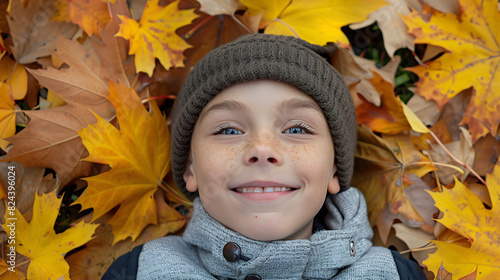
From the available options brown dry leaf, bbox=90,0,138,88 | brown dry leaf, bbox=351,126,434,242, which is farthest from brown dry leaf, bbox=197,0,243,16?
brown dry leaf, bbox=351,126,434,242

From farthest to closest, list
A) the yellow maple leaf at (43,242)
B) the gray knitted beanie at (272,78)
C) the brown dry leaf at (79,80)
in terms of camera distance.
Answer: the brown dry leaf at (79,80) → the yellow maple leaf at (43,242) → the gray knitted beanie at (272,78)

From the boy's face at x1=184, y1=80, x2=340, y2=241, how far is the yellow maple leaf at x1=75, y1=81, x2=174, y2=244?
343mm

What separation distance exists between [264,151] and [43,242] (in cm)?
94

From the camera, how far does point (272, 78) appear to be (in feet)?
5.23

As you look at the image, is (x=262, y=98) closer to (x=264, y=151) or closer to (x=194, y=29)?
(x=264, y=151)

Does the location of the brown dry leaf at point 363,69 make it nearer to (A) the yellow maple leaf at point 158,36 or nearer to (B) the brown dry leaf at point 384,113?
(B) the brown dry leaf at point 384,113

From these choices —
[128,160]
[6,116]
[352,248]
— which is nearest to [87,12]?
[6,116]

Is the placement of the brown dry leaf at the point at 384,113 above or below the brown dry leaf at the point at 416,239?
above

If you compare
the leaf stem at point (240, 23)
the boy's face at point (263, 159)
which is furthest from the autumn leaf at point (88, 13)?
the boy's face at point (263, 159)

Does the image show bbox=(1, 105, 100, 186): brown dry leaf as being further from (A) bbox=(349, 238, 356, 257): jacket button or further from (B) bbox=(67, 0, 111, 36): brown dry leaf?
(A) bbox=(349, 238, 356, 257): jacket button

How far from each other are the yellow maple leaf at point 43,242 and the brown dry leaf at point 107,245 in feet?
0.62

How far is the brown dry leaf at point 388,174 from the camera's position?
1898mm

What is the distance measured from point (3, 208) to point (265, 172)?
3.72ft

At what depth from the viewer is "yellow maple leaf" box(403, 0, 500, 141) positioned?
185cm
